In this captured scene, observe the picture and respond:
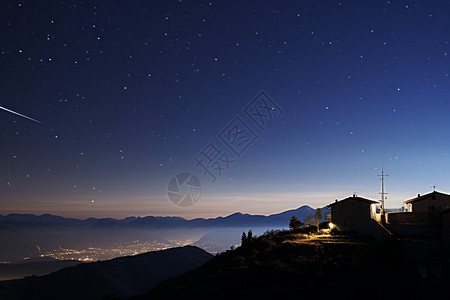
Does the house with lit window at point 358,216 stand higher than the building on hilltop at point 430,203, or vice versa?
the building on hilltop at point 430,203

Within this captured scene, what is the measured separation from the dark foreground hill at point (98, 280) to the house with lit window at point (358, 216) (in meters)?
64.3

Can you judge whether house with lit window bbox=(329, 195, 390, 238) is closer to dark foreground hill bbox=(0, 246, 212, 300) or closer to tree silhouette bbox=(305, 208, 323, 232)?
tree silhouette bbox=(305, 208, 323, 232)

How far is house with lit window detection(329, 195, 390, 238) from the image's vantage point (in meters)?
46.8

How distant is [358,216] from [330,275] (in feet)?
72.8

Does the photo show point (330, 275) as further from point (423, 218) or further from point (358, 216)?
point (423, 218)

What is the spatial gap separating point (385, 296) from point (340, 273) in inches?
267

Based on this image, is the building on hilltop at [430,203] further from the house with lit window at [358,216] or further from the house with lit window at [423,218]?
the house with lit window at [358,216]

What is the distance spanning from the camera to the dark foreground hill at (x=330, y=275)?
2609 cm

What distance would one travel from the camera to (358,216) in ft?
164

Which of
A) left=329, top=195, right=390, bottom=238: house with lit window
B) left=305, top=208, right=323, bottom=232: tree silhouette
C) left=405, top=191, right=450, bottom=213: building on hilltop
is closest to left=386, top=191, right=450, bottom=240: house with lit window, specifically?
left=405, top=191, right=450, bottom=213: building on hilltop

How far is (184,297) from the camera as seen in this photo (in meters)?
27.4

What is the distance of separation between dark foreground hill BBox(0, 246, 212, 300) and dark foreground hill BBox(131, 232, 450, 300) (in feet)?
203

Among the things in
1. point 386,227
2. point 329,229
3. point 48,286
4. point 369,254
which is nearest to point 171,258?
point 48,286

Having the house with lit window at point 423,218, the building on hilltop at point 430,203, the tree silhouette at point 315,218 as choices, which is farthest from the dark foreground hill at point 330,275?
the tree silhouette at point 315,218
